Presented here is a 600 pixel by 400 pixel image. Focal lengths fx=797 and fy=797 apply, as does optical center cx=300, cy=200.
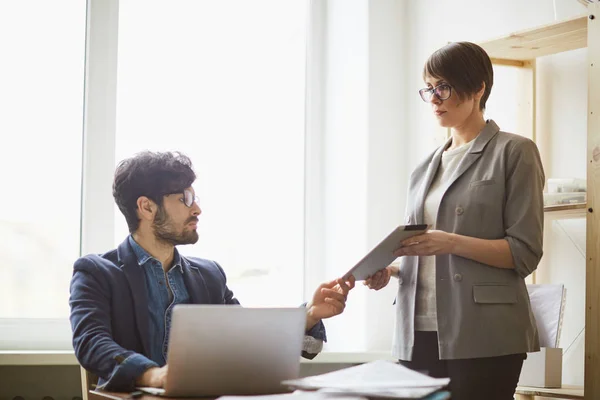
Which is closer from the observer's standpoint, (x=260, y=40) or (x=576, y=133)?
(x=576, y=133)

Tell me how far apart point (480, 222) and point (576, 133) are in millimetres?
827

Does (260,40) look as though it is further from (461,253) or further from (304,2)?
(461,253)

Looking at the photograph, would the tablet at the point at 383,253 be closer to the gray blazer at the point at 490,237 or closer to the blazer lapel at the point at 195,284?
A: the gray blazer at the point at 490,237

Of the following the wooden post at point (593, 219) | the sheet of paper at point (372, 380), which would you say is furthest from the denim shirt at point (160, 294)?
the wooden post at point (593, 219)

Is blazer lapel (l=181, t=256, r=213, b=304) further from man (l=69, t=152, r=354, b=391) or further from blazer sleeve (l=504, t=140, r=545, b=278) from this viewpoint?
blazer sleeve (l=504, t=140, r=545, b=278)

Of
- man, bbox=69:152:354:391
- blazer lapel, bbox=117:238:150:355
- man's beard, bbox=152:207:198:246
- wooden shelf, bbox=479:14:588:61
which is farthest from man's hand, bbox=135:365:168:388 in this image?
wooden shelf, bbox=479:14:588:61

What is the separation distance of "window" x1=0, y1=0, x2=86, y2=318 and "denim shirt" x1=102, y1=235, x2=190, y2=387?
136cm

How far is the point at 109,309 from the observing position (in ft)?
5.57

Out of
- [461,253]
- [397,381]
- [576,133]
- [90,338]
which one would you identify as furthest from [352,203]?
[397,381]

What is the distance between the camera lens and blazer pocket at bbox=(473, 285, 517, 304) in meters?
1.96

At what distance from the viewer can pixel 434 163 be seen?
85.2 inches

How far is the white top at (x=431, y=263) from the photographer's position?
204cm

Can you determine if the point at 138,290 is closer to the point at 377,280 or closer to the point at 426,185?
the point at 377,280

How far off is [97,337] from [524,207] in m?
1.05
